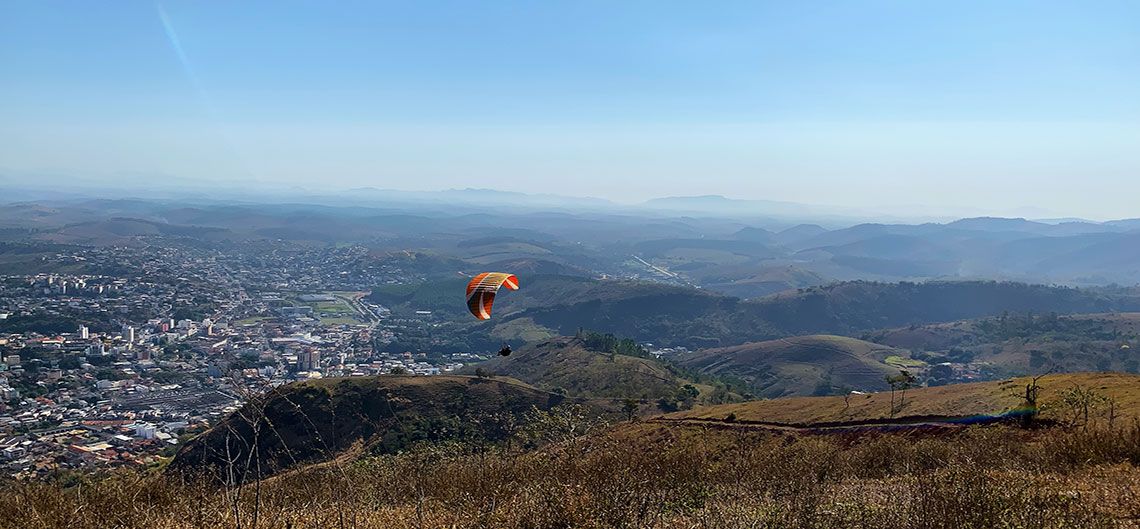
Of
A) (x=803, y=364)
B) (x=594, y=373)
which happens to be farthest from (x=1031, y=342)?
(x=594, y=373)

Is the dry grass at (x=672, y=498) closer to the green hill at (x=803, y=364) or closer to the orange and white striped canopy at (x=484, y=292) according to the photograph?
the orange and white striped canopy at (x=484, y=292)

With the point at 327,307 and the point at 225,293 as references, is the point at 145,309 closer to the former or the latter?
the point at 225,293

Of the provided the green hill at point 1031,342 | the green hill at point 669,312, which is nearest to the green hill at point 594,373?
the green hill at point 669,312

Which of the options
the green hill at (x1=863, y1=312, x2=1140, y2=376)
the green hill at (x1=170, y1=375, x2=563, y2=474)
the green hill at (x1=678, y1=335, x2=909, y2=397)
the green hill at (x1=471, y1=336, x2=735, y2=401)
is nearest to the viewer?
the green hill at (x1=170, y1=375, x2=563, y2=474)

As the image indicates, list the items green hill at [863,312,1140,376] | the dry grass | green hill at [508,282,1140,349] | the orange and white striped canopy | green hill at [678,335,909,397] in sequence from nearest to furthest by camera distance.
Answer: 1. the dry grass
2. the orange and white striped canopy
3. green hill at [678,335,909,397]
4. green hill at [863,312,1140,376]
5. green hill at [508,282,1140,349]

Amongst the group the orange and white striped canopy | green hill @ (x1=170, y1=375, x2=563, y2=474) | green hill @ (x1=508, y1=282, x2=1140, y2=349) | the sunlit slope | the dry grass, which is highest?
the orange and white striped canopy

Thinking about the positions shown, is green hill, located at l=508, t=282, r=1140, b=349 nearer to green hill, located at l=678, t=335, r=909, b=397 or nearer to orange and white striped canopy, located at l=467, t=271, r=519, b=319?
green hill, located at l=678, t=335, r=909, b=397

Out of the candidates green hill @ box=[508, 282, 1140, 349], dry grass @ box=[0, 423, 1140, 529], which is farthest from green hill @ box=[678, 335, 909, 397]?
dry grass @ box=[0, 423, 1140, 529]
